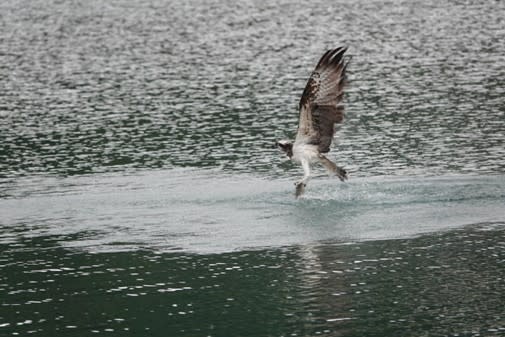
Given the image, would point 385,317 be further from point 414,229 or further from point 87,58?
point 87,58

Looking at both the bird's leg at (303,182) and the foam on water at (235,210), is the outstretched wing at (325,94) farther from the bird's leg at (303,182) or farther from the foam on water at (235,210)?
the foam on water at (235,210)

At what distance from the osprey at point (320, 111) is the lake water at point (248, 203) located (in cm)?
139

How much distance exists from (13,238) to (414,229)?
785 centimetres

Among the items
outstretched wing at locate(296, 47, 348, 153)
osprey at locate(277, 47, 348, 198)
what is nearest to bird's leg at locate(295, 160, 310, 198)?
osprey at locate(277, 47, 348, 198)

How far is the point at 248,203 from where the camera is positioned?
91.2 feet

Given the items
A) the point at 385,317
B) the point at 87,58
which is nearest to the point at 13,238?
the point at 385,317

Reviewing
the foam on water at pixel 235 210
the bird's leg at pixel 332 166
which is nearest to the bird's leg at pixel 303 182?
the bird's leg at pixel 332 166

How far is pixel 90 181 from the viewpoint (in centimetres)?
3194

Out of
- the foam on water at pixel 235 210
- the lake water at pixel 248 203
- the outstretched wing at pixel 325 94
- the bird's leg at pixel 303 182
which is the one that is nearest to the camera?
the lake water at pixel 248 203

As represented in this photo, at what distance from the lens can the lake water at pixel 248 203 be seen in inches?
792

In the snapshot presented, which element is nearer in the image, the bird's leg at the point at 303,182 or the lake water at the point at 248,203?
the lake water at the point at 248,203

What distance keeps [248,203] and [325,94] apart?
4.34 metres

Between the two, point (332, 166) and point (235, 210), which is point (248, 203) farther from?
point (332, 166)

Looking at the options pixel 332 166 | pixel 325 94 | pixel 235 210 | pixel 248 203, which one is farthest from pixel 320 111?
pixel 248 203
